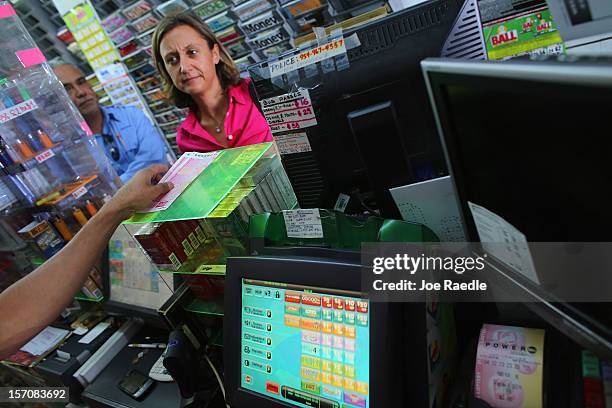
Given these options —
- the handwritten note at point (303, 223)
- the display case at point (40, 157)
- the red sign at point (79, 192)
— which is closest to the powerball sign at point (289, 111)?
the handwritten note at point (303, 223)

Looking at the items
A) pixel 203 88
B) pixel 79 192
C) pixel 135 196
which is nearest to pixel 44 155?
pixel 79 192

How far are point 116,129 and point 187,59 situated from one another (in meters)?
1.42

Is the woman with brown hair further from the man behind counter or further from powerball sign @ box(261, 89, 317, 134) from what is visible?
powerball sign @ box(261, 89, 317, 134)

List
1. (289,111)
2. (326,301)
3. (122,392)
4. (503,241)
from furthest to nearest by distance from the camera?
1. (122,392)
2. (289,111)
3. (326,301)
4. (503,241)

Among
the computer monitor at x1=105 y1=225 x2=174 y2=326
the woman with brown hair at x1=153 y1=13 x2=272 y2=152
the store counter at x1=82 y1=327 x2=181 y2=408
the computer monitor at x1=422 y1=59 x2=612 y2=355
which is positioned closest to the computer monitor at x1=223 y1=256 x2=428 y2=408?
the computer monitor at x1=422 y1=59 x2=612 y2=355

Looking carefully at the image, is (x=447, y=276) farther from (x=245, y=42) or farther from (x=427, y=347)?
(x=245, y=42)

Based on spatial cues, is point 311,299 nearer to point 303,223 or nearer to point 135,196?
point 303,223

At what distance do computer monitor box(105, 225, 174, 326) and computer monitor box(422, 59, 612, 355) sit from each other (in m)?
1.15

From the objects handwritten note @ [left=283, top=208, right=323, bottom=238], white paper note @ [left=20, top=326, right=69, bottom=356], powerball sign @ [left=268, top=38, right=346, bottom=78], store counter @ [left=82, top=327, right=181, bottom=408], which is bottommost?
store counter @ [left=82, top=327, right=181, bottom=408]

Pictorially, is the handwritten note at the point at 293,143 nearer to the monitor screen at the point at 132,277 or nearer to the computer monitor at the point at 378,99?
the computer monitor at the point at 378,99

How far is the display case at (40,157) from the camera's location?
1.82 m

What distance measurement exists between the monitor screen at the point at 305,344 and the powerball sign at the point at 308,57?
0.52 meters

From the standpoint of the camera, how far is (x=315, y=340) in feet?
2.61

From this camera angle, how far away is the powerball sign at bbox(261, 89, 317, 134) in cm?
97
